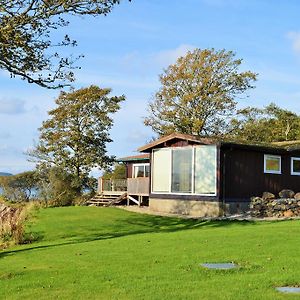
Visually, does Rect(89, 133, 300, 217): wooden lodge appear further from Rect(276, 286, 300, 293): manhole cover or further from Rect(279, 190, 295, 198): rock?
Rect(276, 286, 300, 293): manhole cover

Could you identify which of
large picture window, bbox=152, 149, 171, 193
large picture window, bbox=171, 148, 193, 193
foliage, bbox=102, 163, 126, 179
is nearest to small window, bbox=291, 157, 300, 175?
large picture window, bbox=171, 148, 193, 193

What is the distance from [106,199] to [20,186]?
8476mm

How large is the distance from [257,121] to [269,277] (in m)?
38.1

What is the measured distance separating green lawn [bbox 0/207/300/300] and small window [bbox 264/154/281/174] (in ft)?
32.4

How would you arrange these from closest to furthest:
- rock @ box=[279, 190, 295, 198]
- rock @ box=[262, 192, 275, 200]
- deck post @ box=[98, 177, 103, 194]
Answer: rock @ box=[262, 192, 275, 200] → rock @ box=[279, 190, 295, 198] → deck post @ box=[98, 177, 103, 194]

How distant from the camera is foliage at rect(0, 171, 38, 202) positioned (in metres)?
36.3

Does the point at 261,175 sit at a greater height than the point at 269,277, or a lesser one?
greater

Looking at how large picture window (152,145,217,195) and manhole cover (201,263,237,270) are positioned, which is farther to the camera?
large picture window (152,145,217,195)

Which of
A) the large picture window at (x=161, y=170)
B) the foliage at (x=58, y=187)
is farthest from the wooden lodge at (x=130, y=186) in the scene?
the large picture window at (x=161, y=170)

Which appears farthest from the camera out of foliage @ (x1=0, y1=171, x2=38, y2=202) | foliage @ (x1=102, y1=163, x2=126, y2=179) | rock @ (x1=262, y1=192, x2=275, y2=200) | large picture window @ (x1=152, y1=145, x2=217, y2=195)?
foliage @ (x1=102, y1=163, x2=126, y2=179)

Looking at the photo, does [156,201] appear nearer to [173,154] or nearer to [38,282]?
[173,154]

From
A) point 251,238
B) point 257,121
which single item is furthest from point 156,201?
point 257,121

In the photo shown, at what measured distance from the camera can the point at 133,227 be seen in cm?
1991

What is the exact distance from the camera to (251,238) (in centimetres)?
1285
